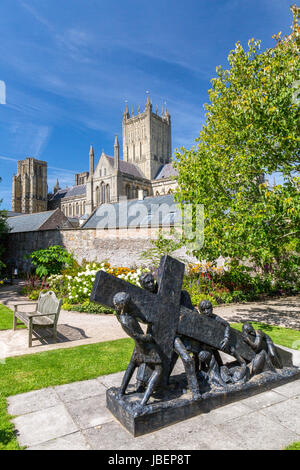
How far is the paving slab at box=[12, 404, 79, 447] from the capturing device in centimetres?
297

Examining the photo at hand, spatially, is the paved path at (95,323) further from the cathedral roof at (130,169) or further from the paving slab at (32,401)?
the cathedral roof at (130,169)

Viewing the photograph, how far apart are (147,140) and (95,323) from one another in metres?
65.0

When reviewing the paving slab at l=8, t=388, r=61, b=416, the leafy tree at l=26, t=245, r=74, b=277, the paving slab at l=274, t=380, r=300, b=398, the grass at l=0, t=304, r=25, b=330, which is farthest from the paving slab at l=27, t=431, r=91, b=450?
the leafy tree at l=26, t=245, r=74, b=277

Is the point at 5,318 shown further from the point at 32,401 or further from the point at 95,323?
the point at 32,401

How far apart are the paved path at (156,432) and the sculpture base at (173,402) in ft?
0.23

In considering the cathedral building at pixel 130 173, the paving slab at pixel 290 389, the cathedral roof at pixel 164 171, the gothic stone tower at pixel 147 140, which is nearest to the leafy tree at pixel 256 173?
the paving slab at pixel 290 389

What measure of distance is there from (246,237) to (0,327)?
23.4 feet

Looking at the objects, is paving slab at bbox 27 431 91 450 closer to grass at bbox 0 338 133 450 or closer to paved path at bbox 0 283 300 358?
grass at bbox 0 338 133 450

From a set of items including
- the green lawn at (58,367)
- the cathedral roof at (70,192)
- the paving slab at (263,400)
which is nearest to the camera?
the paving slab at (263,400)

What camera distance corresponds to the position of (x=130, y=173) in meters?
59.6

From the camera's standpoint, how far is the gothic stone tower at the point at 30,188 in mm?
69125

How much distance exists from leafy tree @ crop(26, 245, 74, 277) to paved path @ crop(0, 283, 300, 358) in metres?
A: 2.77

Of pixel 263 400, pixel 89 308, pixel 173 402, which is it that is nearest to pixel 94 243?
pixel 89 308

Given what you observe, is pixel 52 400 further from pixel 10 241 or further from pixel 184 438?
pixel 10 241
